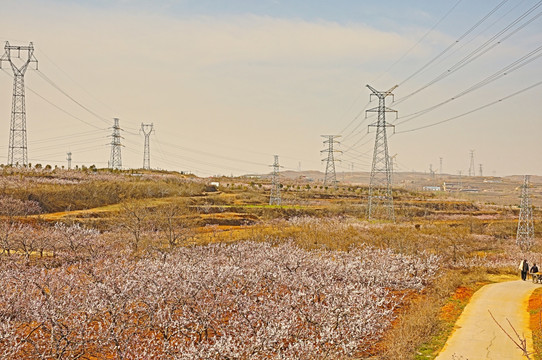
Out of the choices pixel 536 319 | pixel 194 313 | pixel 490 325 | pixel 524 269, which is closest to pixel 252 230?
pixel 524 269

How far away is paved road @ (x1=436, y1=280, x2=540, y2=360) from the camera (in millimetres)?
15844

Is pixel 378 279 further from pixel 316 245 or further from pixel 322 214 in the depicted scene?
pixel 322 214

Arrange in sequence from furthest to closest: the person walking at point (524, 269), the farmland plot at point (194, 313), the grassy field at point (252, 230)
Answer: the person walking at point (524, 269) < the grassy field at point (252, 230) < the farmland plot at point (194, 313)

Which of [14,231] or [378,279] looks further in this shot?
[14,231]

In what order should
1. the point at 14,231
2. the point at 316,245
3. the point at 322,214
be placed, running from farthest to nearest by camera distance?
the point at 322,214
the point at 316,245
the point at 14,231

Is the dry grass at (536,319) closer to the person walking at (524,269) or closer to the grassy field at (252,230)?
the grassy field at (252,230)

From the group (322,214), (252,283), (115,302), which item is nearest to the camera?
(115,302)

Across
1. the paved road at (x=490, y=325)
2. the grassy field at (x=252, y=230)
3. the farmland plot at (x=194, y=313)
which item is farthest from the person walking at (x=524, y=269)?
the farmland plot at (x=194, y=313)

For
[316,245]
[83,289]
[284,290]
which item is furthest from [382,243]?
[83,289]

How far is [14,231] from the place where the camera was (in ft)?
111

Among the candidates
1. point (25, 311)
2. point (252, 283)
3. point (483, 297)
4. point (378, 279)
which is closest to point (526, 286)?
point (483, 297)

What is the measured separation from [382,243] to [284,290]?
17.8m

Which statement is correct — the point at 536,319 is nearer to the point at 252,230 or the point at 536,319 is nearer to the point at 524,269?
the point at 524,269

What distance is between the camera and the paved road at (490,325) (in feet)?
52.0
